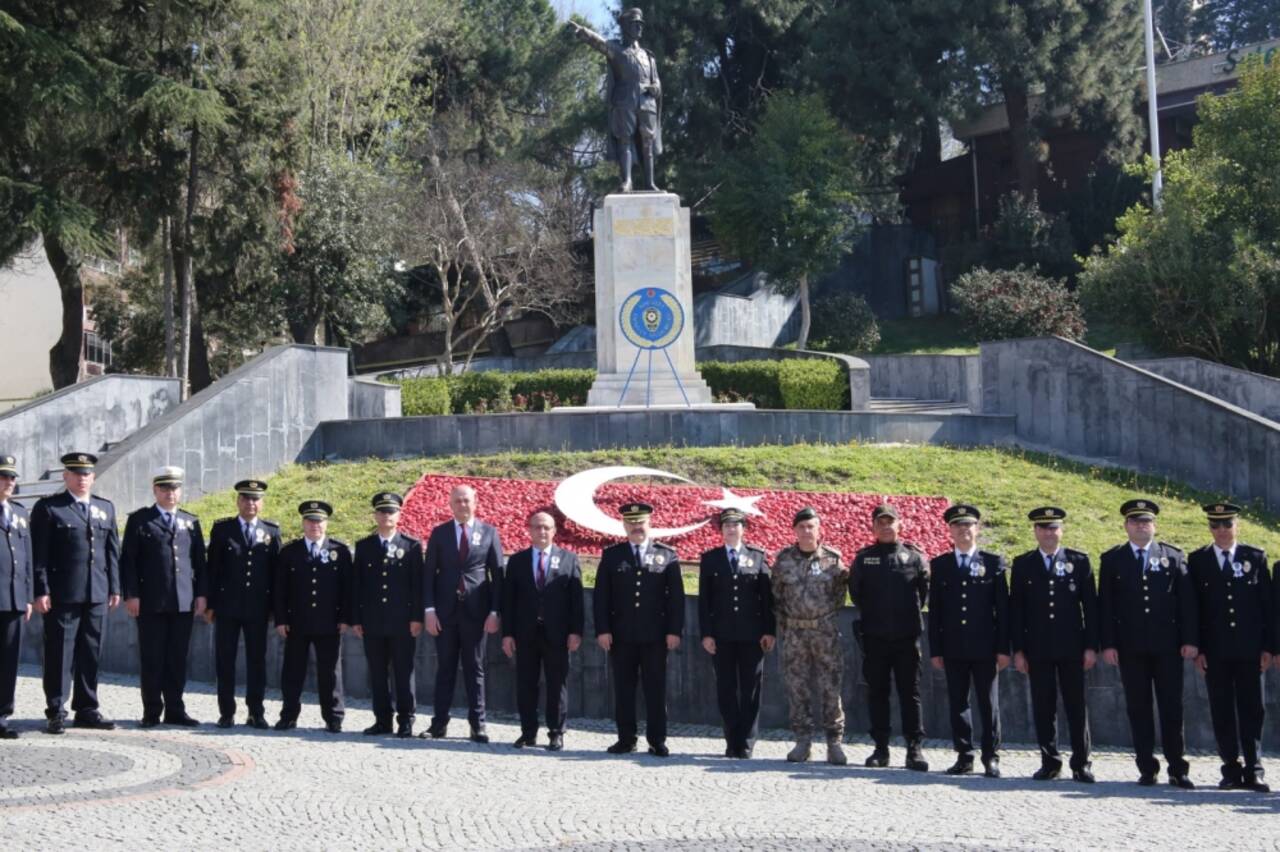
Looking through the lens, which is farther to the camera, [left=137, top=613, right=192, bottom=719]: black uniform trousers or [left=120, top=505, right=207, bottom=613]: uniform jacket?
[left=120, top=505, right=207, bottom=613]: uniform jacket

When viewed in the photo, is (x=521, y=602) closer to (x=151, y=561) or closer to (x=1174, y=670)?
(x=151, y=561)

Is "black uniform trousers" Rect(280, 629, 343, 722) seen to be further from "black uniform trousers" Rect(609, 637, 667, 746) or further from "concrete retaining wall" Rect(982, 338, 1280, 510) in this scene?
"concrete retaining wall" Rect(982, 338, 1280, 510)

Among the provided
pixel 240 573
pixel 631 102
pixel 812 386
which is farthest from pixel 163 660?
pixel 631 102

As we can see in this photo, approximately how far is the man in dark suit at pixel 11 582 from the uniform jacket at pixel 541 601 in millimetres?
3048

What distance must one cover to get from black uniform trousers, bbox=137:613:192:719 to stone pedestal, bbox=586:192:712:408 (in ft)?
41.3

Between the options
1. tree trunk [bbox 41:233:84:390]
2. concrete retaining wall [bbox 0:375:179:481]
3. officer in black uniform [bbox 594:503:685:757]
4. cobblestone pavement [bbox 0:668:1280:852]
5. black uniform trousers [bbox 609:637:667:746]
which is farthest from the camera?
tree trunk [bbox 41:233:84:390]

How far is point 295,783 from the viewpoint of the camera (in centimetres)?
820

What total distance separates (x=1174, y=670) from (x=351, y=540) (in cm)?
833

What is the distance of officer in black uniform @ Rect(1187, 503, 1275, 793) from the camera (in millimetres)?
9273

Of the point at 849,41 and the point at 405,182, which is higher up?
the point at 849,41

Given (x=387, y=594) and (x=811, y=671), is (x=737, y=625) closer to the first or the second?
(x=811, y=671)

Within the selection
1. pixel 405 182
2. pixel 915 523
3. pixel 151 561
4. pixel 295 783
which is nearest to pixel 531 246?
pixel 405 182

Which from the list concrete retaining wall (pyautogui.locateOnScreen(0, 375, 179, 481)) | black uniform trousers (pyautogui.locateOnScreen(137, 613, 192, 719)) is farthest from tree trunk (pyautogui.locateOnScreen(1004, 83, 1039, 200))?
black uniform trousers (pyautogui.locateOnScreen(137, 613, 192, 719))

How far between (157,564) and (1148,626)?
6.40 metres
